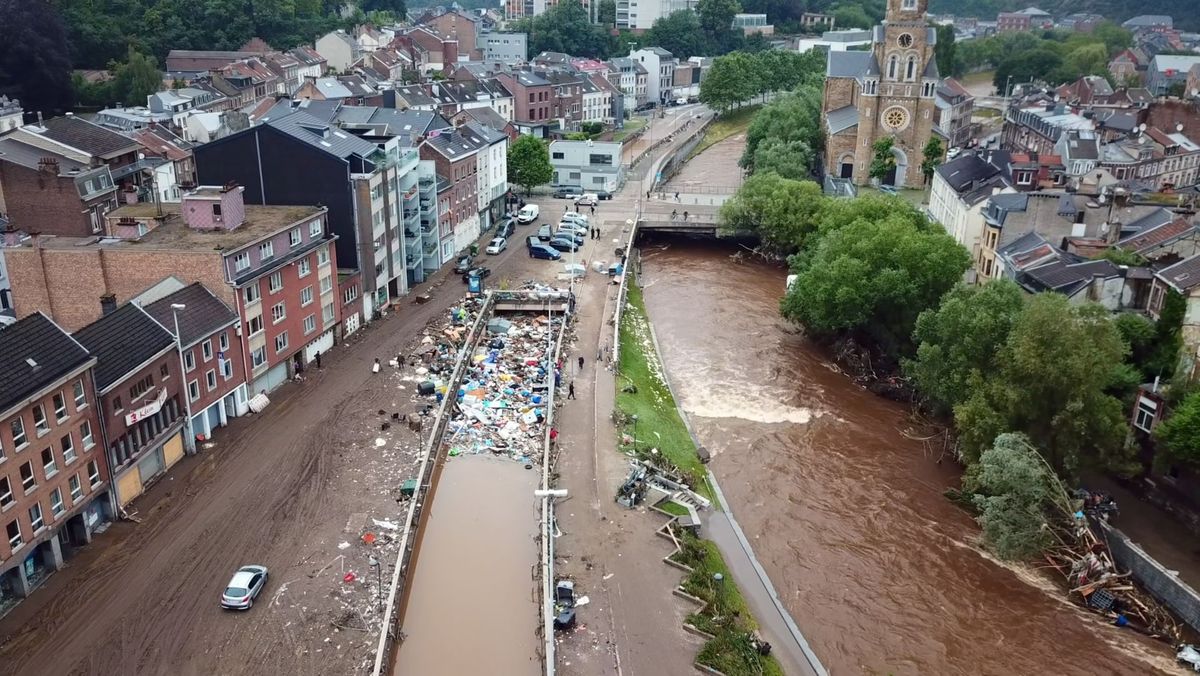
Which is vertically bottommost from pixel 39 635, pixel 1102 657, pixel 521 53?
pixel 1102 657

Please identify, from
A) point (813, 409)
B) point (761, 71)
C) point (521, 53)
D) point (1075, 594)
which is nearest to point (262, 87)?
point (521, 53)

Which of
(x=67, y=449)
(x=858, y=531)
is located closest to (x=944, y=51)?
(x=858, y=531)

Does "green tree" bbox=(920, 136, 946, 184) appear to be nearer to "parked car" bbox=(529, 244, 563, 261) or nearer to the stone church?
the stone church

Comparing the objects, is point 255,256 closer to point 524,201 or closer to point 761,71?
point 524,201

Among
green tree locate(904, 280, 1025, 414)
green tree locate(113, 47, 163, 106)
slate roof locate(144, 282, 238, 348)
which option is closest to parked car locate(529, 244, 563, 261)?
slate roof locate(144, 282, 238, 348)

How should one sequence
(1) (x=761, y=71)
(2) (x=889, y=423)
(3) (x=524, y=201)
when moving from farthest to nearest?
(1) (x=761, y=71), (3) (x=524, y=201), (2) (x=889, y=423)

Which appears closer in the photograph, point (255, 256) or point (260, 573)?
point (260, 573)

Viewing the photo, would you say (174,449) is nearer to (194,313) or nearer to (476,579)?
(194,313)

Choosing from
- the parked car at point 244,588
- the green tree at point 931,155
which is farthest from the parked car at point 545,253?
the green tree at point 931,155
